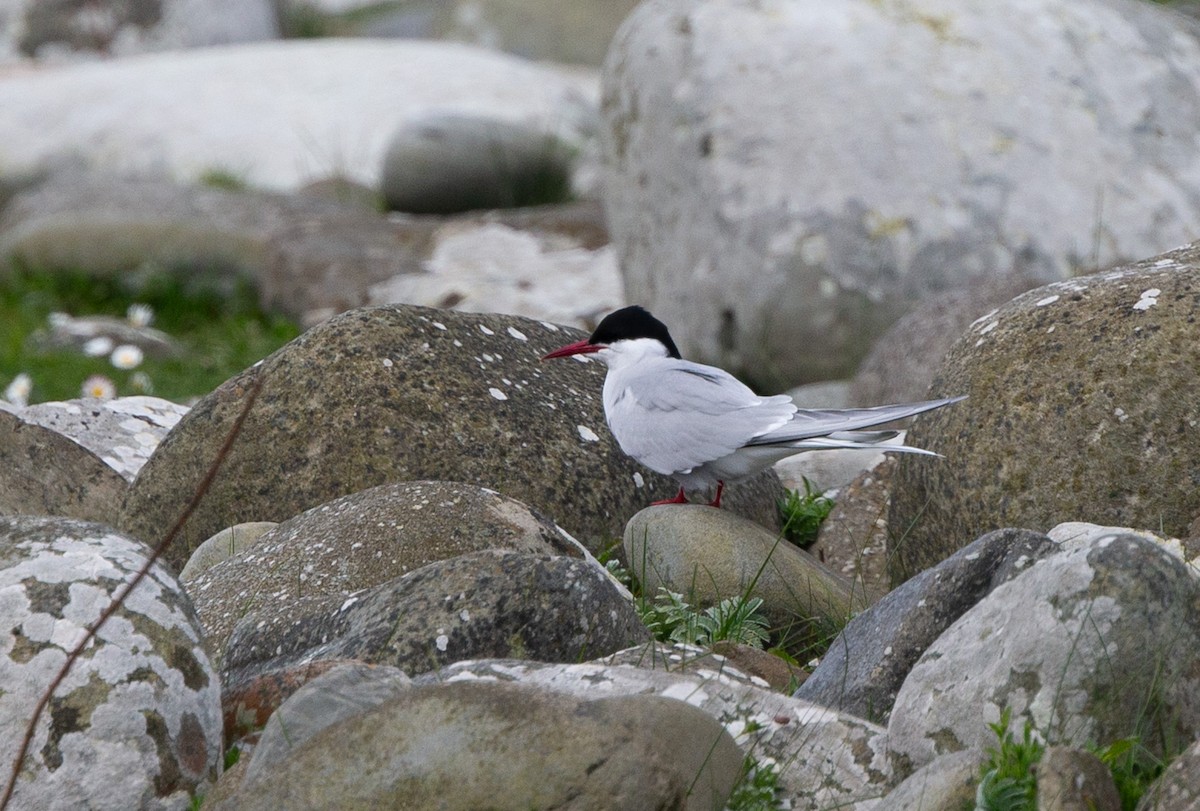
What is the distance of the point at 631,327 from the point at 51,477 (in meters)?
1.81

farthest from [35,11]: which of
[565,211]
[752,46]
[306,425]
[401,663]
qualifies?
[401,663]

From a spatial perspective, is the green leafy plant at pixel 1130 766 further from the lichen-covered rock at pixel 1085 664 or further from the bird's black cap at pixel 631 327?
the bird's black cap at pixel 631 327

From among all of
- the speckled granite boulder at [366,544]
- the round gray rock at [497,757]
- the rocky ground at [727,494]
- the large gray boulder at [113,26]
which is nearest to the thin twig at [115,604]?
the rocky ground at [727,494]

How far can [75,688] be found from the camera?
8.87ft

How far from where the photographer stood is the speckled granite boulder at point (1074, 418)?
3639mm

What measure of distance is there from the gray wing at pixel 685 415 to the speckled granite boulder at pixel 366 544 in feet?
1.12

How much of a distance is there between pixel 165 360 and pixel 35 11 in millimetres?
12360

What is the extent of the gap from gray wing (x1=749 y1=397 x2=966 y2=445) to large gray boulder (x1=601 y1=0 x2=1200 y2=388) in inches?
128

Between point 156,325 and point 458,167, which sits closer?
point 156,325

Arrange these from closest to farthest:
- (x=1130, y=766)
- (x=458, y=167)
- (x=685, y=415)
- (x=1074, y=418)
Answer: (x=1130, y=766) → (x=1074, y=418) → (x=685, y=415) → (x=458, y=167)

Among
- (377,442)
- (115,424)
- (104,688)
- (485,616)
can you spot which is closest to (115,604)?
(104,688)

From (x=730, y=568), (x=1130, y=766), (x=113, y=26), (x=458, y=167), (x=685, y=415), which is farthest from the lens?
(x=113, y=26)

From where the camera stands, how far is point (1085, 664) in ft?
8.58

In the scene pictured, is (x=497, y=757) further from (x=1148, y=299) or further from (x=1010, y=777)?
(x=1148, y=299)
